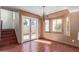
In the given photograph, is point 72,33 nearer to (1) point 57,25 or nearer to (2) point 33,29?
(1) point 57,25

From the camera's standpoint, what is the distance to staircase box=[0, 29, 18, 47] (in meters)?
1.92

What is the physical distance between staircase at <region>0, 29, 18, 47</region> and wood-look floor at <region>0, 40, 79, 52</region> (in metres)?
0.07

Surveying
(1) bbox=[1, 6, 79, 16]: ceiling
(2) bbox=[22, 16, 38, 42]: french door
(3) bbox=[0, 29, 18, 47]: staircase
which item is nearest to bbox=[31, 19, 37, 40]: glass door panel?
(2) bbox=[22, 16, 38, 42]: french door

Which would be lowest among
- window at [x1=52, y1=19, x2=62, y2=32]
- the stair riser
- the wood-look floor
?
the wood-look floor

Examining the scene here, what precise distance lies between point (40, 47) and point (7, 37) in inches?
24.3

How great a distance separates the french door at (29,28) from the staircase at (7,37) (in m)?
0.18

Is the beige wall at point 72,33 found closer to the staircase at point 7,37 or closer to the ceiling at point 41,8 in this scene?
the ceiling at point 41,8

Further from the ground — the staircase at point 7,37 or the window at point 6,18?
the window at point 6,18

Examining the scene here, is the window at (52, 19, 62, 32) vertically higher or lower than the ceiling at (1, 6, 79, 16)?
lower

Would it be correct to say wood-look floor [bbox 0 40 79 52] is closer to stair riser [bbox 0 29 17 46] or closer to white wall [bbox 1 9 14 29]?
stair riser [bbox 0 29 17 46]

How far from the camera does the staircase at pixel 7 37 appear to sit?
6.29ft

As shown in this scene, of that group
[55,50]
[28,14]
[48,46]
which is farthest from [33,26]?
[55,50]

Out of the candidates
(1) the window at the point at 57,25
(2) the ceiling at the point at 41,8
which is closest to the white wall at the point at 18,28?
(2) the ceiling at the point at 41,8
